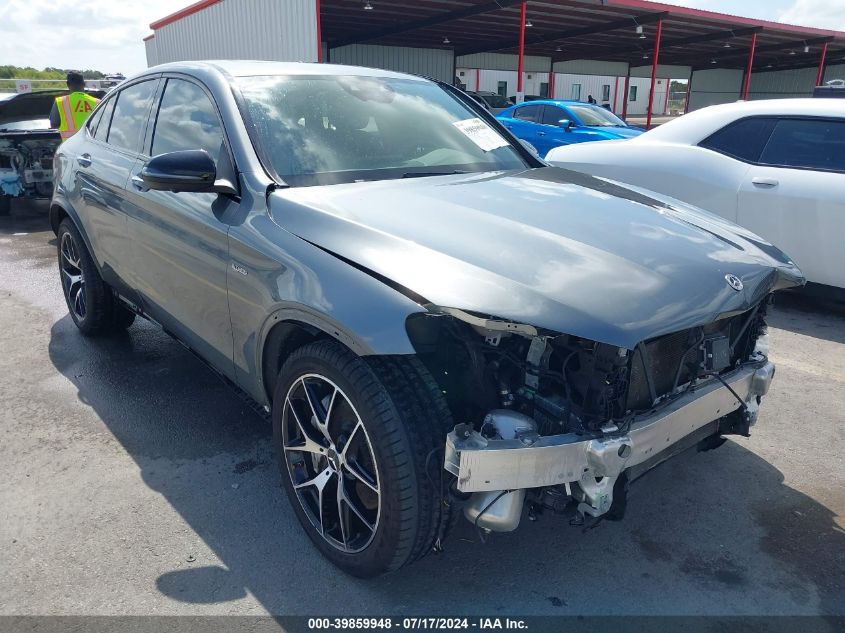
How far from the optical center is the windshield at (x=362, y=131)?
281 cm

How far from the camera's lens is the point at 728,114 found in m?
5.44

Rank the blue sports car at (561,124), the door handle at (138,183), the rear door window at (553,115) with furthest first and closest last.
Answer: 1. the rear door window at (553,115)
2. the blue sports car at (561,124)
3. the door handle at (138,183)

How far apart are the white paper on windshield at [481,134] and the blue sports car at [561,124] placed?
8353 millimetres

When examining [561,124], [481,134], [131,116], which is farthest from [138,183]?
[561,124]

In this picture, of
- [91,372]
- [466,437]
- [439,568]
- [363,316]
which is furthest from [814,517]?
[91,372]

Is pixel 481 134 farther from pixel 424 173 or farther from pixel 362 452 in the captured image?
pixel 362 452

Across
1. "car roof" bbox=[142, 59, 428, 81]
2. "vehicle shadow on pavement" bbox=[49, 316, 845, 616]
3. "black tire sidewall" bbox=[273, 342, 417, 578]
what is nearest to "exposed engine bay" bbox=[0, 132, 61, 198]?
"car roof" bbox=[142, 59, 428, 81]

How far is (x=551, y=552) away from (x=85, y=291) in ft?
11.8

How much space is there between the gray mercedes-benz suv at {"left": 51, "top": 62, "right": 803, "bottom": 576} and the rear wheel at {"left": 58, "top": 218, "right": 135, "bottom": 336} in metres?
1.35

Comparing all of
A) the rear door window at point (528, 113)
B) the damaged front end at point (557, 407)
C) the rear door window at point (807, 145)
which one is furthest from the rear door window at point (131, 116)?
the rear door window at point (528, 113)

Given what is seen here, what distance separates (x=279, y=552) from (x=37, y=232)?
7893 mm

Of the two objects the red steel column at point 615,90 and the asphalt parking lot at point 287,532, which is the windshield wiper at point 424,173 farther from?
the red steel column at point 615,90

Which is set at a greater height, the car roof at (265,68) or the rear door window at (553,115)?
the car roof at (265,68)

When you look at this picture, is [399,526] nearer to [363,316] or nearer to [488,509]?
[488,509]
